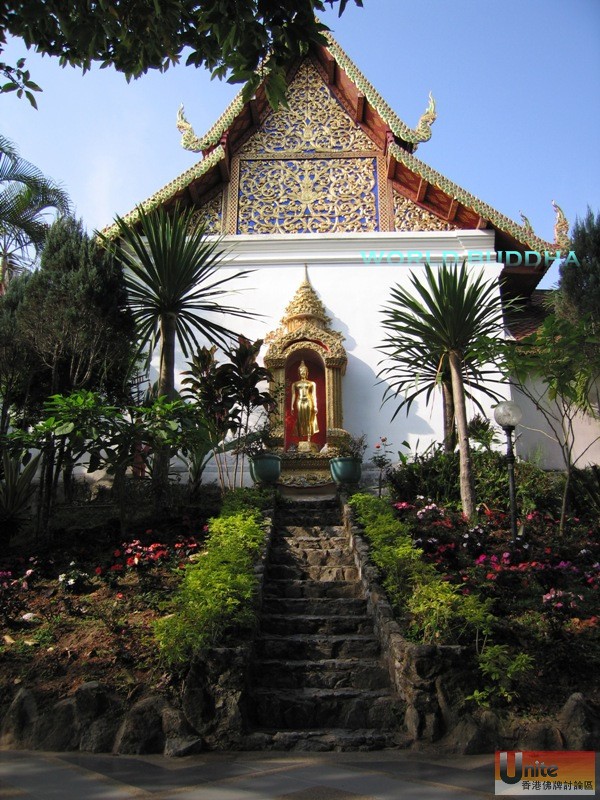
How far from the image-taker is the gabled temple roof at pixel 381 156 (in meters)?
11.0

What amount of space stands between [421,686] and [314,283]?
7.99 meters

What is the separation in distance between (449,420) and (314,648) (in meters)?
4.52

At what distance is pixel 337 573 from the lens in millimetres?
6152

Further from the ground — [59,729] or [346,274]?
[346,274]

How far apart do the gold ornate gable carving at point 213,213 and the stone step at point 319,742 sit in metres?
8.91

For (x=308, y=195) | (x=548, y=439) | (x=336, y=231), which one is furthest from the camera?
(x=308, y=195)

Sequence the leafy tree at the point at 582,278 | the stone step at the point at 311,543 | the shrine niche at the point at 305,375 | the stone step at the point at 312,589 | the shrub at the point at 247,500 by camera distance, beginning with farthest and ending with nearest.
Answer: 1. the shrine niche at the point at 305,375
2. the leafy tree at the point at 582,278
3. the shrub at the point at 247,500
4. the stone step at the point at 311,543
5. the stone step at the point at 312,589

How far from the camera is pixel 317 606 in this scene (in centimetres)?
555

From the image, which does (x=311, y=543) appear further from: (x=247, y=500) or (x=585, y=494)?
(x=585, y=494)

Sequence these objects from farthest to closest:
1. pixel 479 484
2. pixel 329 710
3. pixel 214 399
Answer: pixel 479 484 → pixel 214 399 → pixel 329 710

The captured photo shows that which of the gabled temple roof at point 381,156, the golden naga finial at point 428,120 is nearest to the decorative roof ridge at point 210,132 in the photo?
the gabled temple roof at point 381,156

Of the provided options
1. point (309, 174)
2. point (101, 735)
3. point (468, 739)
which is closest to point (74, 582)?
point (101, 735)

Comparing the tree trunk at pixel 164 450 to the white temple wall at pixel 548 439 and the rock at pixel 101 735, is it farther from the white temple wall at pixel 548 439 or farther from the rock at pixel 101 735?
the white temple wall at pixel 548 439

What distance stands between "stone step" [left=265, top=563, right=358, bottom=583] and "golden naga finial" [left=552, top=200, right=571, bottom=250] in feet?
21.5
